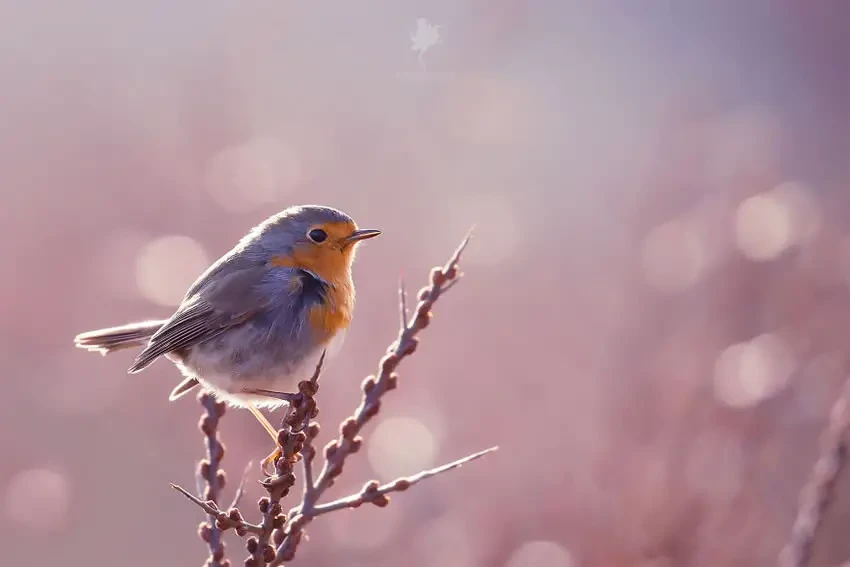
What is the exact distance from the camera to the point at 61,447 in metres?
3.92

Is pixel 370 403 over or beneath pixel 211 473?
over

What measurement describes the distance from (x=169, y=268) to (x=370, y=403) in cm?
214

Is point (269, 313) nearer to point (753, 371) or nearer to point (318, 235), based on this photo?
point (318, 235)

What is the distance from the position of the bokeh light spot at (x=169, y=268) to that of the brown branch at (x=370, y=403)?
6.51 ft

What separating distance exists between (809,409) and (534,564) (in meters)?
0.95

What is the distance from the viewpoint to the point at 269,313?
89.4 inches

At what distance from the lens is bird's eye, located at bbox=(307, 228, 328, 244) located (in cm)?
233

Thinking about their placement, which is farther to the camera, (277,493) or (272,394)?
(272,394)

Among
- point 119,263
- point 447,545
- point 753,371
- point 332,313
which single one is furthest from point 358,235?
point 119,263

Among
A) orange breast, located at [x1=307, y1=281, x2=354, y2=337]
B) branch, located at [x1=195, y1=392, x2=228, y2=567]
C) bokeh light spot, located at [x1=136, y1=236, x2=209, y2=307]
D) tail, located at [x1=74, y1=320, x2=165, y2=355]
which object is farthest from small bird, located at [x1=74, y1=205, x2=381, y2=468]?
bokeh light spot, located at [x1=136, y1=236, x2=209, y2=307]

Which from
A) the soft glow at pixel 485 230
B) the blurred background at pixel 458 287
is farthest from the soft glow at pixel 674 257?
the soft glow at pixel 485 230

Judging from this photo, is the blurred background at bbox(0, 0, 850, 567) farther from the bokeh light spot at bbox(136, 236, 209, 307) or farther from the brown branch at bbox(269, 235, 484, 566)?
the brown branch at bbox(269, 235, 484, 566)

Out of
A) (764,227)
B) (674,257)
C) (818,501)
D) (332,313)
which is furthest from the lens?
(674,257)

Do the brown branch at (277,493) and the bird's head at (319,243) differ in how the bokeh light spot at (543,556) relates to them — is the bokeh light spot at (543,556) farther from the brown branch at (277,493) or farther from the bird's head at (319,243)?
the brown branch at (277,493)
